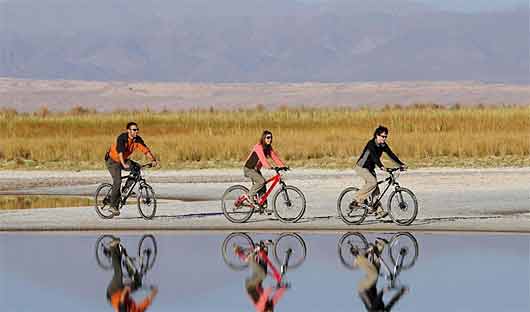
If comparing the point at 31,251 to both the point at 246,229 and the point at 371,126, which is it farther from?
the point at 371,126

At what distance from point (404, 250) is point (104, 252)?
353 cm

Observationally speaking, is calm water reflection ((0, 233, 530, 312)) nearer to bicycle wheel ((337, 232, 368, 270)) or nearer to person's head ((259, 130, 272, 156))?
bicycle wheel ((337, 232, 368, 270))

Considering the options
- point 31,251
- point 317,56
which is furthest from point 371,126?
point 317,56

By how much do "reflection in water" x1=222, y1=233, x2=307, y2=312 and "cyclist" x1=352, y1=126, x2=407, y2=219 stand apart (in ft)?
4.91

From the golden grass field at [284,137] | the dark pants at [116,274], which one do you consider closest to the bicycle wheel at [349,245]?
the dark pants at [116,274]

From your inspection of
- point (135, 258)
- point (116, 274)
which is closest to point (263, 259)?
point (135, 258)

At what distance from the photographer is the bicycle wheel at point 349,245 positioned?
590 inches

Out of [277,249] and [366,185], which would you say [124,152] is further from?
[277,249]

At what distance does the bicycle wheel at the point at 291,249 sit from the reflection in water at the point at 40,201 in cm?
756

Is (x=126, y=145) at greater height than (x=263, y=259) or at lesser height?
greater

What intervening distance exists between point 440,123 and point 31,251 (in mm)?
36368

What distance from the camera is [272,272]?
14.0m

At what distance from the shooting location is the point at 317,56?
655 ft

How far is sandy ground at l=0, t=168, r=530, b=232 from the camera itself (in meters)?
19.7
